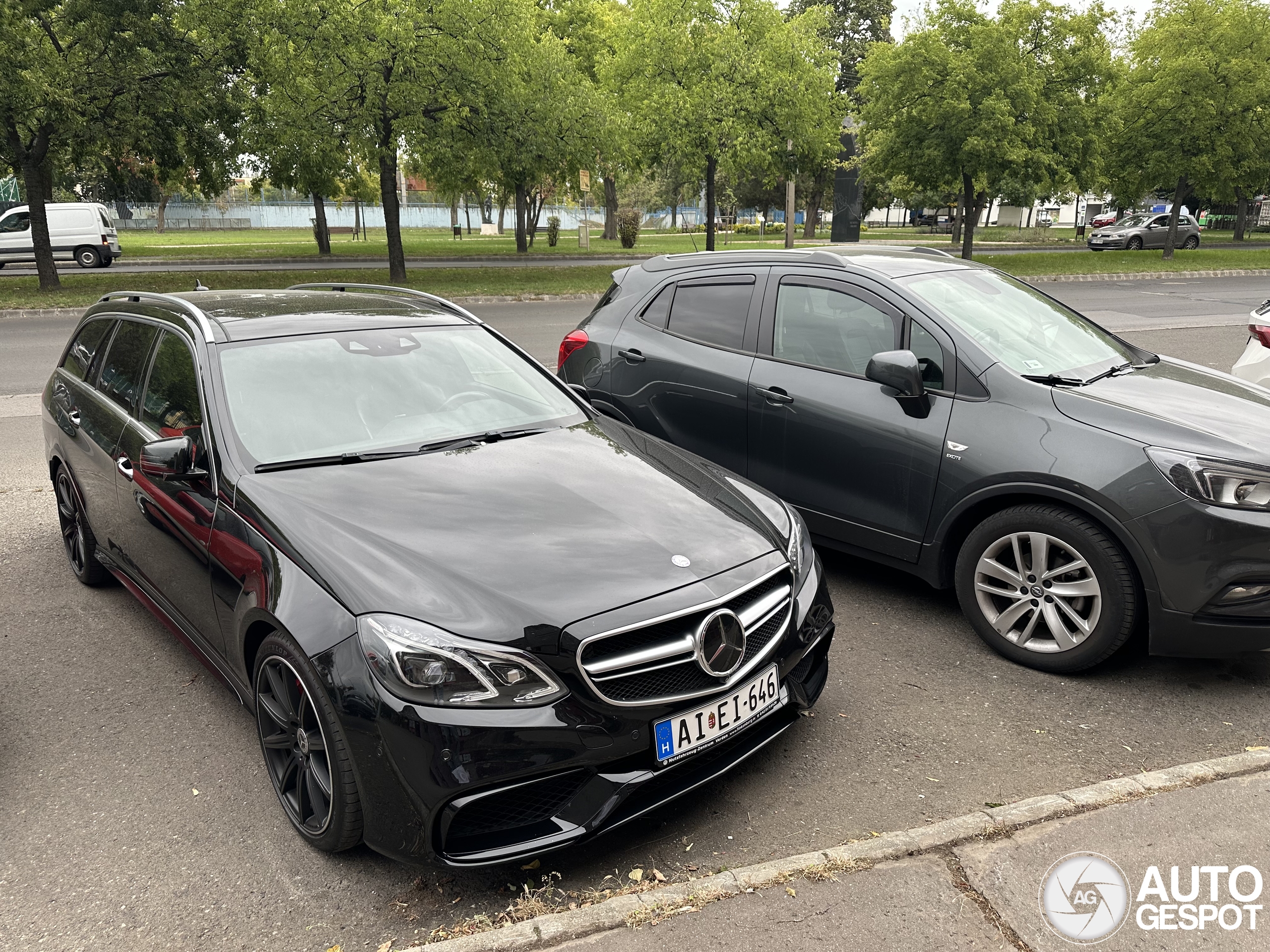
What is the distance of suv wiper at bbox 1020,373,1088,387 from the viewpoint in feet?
14.2

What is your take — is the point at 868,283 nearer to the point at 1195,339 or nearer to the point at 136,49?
the point at 1195,339

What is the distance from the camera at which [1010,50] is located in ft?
81.0

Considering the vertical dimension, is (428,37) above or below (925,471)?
above

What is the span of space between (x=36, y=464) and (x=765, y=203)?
64.5 metres

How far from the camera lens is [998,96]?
24.5 m

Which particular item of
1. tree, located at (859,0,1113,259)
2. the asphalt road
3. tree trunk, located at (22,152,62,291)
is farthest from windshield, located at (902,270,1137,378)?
tree, located at (859,0,1113,259)

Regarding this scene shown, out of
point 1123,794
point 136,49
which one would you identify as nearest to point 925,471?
point 1123,794

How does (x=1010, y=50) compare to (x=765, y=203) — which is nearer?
(x=1010, y=50)

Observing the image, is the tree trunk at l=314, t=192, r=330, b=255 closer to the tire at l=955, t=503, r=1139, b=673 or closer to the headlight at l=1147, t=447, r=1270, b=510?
the tire at l=955, t=503, r=1139, b=673

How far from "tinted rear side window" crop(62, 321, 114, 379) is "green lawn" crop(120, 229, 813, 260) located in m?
18.6

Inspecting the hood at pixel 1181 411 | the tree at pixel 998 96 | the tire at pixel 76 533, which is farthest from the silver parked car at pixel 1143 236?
the tire at pixel 76 533

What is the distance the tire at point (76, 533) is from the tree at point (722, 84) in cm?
2217

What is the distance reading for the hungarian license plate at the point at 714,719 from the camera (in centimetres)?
276

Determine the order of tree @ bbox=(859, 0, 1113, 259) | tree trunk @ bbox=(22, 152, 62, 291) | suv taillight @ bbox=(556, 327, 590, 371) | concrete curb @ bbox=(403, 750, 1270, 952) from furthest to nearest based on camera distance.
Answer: tree @ bbox=(859, 0, 1113, 259) → tree trunk @ bbox=(22, 152, 62, 291) → suv taillight @ bbox=(556, 327, 590, 371) → concrete curb @ bbox=(403, 750, 1270, 952)
